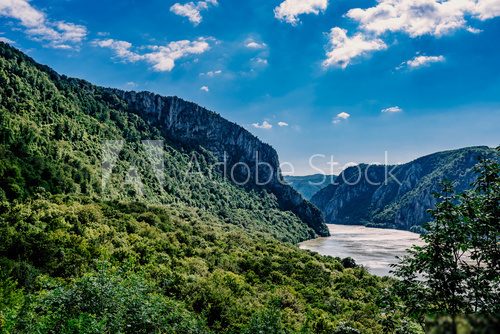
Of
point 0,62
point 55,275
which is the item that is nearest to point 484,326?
point 55,275

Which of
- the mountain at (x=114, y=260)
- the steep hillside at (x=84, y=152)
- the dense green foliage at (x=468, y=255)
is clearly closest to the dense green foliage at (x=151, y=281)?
the mountain at (x=114, y=260)

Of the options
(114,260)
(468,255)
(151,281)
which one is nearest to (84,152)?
(114,260)

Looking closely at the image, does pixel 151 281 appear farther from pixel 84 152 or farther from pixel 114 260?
pixel 84 152

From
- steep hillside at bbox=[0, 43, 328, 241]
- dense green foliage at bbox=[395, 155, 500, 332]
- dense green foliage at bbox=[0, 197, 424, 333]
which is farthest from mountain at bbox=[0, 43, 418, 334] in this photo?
dense green foliage at bbox=[395, 155, 500, 332]

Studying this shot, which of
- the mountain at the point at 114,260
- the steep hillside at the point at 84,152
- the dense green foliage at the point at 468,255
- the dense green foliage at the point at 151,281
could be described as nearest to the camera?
the dense green foliage at the point at 468,255

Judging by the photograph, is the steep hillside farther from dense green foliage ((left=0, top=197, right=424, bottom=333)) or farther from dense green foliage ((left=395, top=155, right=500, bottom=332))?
dense green foliage ((left=395, top=155, right=500, bottom=332))

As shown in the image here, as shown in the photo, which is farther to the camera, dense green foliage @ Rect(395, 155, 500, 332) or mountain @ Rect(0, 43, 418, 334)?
mountain @ Rect(0, 43, 418, 334)

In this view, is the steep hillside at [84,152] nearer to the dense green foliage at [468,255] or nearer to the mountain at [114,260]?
the mountain at [114,260]
